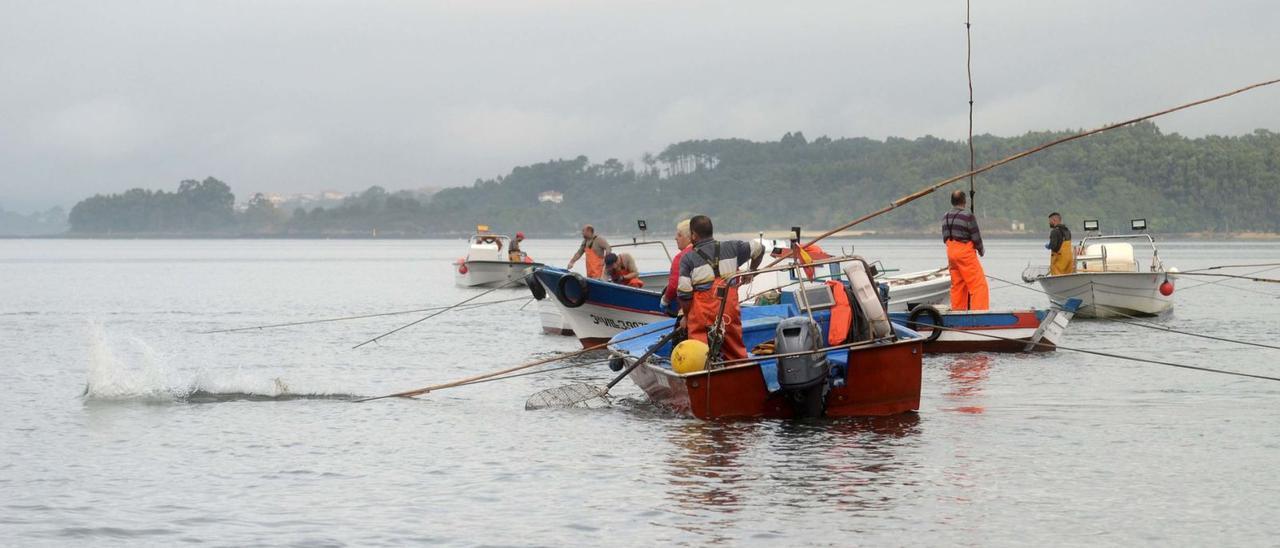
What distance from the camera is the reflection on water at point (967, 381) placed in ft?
52.6

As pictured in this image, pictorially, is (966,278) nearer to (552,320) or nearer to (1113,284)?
(1113,284)

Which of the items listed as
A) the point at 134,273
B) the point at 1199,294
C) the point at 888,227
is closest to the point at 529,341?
the point at 1199,294

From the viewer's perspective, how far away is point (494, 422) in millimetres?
15773

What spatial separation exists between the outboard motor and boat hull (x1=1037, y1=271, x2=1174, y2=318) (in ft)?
49.9

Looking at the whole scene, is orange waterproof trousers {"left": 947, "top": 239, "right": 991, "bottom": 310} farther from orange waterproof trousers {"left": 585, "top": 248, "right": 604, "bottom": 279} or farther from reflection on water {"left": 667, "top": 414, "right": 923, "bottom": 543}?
orange waterproof trousers {"left": 585, "top": 248, "right": 604, "bottom": 279}

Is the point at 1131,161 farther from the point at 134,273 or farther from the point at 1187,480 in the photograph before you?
the point at 1187,480

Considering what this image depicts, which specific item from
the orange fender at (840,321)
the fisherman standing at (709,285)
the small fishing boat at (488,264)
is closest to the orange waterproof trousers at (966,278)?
the orange fender at (840,321)

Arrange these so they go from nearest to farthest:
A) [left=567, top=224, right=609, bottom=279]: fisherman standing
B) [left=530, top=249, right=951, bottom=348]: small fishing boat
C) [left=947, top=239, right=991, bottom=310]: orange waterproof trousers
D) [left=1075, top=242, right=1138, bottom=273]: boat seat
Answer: [left=947, top=239, right=991, bottom=310]: orange waterproof trousers < [left=530, top=249, right=951, bottom=348]: small fishing boat < [left=567, top=224, right=609, bottom=279]: fisherman standing < [left=1075, top=242, right=1138, bottom=273]: boat seat

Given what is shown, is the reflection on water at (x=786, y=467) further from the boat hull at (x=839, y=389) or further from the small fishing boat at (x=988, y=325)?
the small fishing boat at (x=988, y=325)

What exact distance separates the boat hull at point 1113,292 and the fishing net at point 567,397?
45.9 ft

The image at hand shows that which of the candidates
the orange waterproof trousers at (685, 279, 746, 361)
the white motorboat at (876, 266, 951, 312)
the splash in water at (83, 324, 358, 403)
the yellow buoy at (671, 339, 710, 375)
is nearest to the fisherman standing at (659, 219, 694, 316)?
the orange waterproof trousers at (685, 279, 746, 361)

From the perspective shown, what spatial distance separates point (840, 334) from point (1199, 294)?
33042 mm

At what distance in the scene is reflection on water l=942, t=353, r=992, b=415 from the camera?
16031 millimetres

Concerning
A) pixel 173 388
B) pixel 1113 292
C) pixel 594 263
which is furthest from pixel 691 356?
pixel 1113 292
